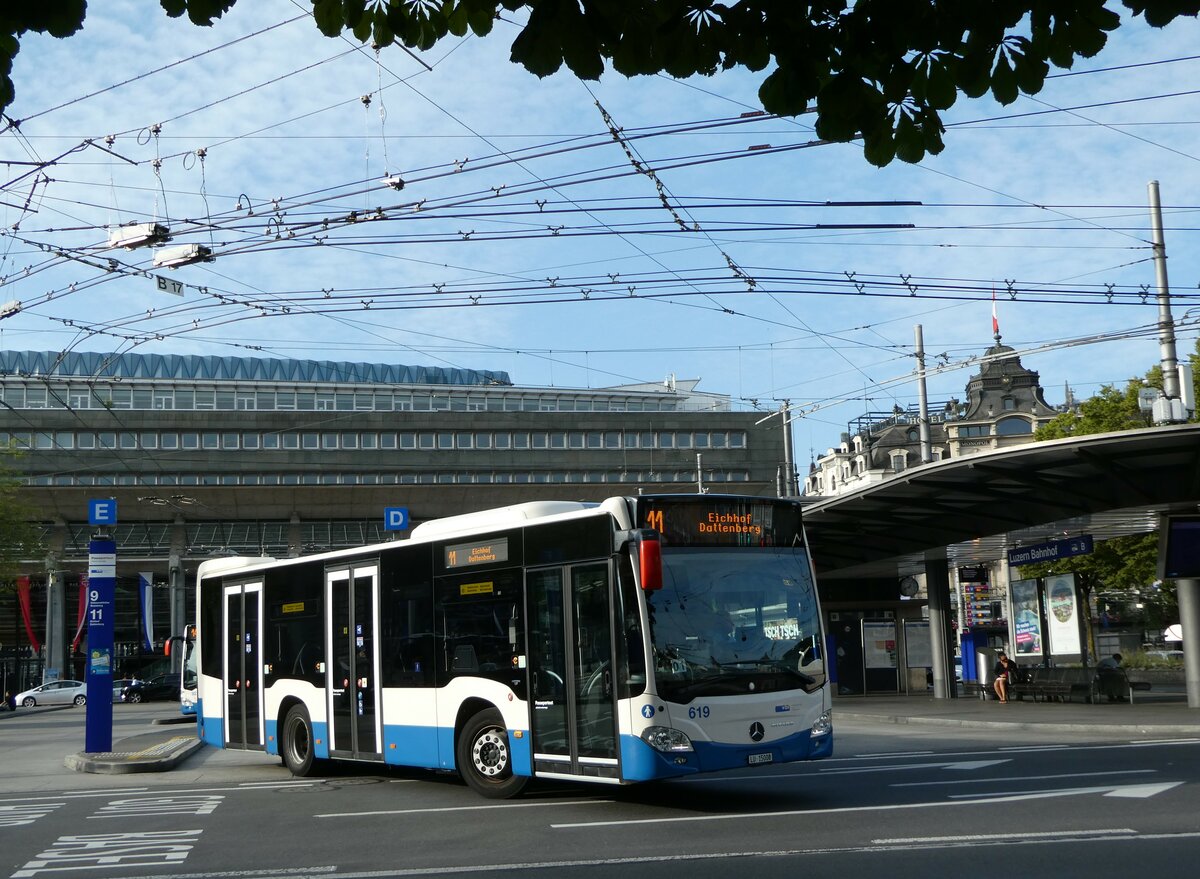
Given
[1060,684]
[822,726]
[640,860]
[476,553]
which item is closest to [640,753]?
[822,726]

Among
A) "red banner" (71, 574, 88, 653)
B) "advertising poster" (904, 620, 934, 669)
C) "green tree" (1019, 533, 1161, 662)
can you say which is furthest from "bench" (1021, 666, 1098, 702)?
"red banner" (71, 574, 88, 653)

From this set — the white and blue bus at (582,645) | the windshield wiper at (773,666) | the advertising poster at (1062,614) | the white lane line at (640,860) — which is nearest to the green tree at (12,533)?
the advertising poster at (1062,614)

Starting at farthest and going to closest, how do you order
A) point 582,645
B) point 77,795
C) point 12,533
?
point 12,533 → point 77,795 → point 582,645

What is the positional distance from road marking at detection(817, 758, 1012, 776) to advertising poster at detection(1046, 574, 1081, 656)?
13308 millimetres

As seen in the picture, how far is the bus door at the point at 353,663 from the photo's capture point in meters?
15.7

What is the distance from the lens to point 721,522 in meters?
13.0

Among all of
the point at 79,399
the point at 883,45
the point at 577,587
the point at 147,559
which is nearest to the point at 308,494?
the point at 147,559

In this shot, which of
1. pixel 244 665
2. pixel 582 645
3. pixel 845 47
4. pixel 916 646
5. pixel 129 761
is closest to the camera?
pixel 845 47

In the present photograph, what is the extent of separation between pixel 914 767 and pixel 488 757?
5.45m

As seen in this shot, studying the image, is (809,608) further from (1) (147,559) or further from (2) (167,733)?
(1) (147,559)

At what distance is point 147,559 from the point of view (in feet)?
232

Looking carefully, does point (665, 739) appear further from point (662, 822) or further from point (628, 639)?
point (628, 639)

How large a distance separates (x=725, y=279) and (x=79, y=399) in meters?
70.1

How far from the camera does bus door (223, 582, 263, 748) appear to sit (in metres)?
18.2
